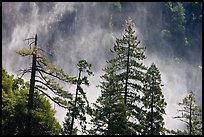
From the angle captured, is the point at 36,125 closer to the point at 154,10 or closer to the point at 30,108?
the point at 30,108

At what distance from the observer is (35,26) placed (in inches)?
6713

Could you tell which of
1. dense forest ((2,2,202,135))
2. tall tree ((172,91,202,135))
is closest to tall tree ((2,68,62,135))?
dense forest ((2,2,202,135))

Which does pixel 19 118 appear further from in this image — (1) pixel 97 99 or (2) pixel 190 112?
(2) pixel 190 112

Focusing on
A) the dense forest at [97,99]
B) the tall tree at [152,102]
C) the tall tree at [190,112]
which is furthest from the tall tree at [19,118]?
the tall tree at [190,112]

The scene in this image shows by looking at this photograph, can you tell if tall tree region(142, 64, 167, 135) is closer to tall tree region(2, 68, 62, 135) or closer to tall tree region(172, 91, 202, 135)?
tall tree region(172, 91, 202, 135)

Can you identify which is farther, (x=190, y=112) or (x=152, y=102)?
(x=190, y=112)

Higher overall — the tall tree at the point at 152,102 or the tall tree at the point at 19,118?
the tall tree at the point at 152,102

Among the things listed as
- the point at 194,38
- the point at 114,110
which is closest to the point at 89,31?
the point at 194,38

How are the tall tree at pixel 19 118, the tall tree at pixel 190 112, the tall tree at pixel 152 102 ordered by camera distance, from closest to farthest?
the tall tree at pixel 19 118, the tall tree at pixel 152 102, the tall tree at pixel 190 112

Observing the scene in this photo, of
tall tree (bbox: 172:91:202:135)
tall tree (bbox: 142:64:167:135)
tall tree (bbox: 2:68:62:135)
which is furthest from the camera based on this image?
tall tree (bbox: 172:91:202:135)

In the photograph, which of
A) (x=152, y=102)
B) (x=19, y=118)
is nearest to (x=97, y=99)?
(x=152, y=102)

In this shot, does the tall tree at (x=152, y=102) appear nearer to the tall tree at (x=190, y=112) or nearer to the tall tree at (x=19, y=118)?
the tall tree at (x=190, y=112)

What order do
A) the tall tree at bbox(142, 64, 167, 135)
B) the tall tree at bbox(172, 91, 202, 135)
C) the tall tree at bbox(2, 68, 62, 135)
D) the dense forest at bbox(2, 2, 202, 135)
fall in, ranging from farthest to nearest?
the tall tree at bbox(172, 91, 202, 135)
the tall tree at bbox(142, 64, 167, 135)
the dense forest at bbox(2, 2, 202, 135)
the tall tree at bbox(2, 68, 62, 135)

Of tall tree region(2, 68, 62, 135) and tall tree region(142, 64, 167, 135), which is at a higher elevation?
tall tree region(142, 64, 167, 135)
